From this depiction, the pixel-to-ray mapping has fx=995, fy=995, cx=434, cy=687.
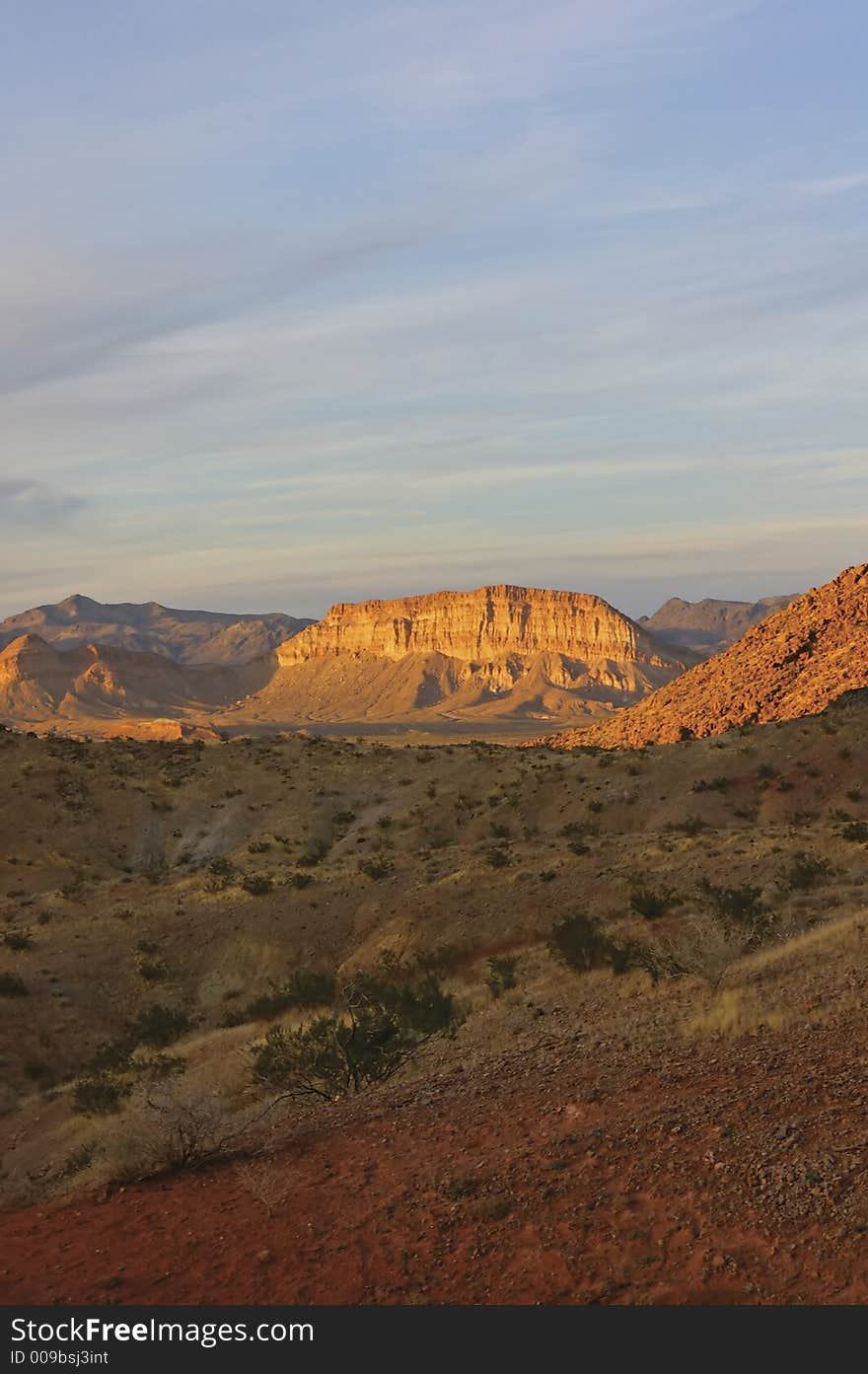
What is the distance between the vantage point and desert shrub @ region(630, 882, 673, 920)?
1967 cm

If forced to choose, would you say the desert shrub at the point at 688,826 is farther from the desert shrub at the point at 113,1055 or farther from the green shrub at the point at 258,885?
the desert shrub at the point at 113,1055

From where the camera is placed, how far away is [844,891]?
1886 cm

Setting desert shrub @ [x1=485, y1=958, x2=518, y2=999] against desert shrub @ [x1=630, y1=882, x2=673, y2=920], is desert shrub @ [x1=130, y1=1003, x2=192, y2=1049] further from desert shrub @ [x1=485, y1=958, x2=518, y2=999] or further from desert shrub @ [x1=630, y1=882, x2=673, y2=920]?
desert shrub @ [x1=630, y1=882, x2=673, y2=920]

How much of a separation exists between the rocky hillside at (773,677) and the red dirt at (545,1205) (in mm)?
45723

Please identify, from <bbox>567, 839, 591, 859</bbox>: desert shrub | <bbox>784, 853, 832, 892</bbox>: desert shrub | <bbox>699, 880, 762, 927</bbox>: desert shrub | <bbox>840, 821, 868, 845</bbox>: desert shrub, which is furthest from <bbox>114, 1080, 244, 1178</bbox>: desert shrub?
<bbox>840, 821, 868, 845</bbox>: desert shrub

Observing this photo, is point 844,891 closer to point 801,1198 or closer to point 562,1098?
point 562,1098

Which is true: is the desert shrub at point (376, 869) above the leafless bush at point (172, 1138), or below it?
below

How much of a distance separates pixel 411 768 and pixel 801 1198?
123 ft

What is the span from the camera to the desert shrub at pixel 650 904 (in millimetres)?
19672

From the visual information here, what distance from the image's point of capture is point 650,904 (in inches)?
782

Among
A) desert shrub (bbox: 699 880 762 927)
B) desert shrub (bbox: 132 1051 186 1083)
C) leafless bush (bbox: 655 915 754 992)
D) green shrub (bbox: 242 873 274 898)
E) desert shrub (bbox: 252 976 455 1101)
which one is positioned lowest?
desert shrub (bbox: 132 1051 186 1083)

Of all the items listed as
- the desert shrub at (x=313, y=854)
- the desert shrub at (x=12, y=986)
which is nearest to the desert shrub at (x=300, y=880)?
the desert shrub at (x=313, y=854)

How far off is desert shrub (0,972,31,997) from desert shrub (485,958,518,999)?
11001mm

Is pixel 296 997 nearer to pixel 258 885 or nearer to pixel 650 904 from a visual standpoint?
pixel 650 904
